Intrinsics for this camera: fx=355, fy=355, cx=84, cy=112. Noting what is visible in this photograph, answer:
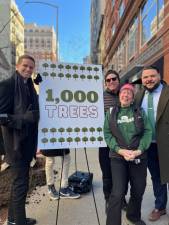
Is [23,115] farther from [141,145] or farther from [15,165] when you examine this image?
[141,145]

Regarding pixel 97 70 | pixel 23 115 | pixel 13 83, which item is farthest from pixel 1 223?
pixel 97 70

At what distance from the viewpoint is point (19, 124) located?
3.96 metres

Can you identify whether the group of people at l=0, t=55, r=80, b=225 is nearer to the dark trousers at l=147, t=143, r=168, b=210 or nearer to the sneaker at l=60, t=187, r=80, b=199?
the sneaker at l=60, t=187, r=80, b=199

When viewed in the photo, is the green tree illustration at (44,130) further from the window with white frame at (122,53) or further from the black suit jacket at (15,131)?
the window with white frame at (122,53)

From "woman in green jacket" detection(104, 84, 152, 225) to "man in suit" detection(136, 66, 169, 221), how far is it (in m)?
0.28

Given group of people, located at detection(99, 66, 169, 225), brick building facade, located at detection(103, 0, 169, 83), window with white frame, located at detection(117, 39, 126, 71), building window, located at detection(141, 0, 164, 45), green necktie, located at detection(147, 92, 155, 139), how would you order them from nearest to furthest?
group of people, located at detection(99, 66, 169, 225), green necktie, located at detection(147, 92, 155, 139), brick building facade, located at detection(103, 0, 169, 83), building window, located at detection(141, 0, 164, 45), window with white frame, located at detection(117, 39, 126, 71)

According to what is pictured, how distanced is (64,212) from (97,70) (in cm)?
209

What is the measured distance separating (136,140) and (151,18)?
17556 millimetres

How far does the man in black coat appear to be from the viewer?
398 centimetres

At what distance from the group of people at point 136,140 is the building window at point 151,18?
13.8 m

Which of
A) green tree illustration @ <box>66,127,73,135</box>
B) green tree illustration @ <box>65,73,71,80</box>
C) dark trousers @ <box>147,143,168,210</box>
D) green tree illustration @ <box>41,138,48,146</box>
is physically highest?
green tree illustration @ <box>65,73,71,80</box>

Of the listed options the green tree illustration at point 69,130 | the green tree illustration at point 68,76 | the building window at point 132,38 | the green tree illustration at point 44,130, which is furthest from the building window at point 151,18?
the green tree illustration at point 44,130

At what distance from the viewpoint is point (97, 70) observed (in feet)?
14.9

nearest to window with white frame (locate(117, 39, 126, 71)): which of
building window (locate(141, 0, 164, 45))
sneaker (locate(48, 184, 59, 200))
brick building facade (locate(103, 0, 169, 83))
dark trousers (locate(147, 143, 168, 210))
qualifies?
brick building facade (locate(103, 0, 169, 83))
